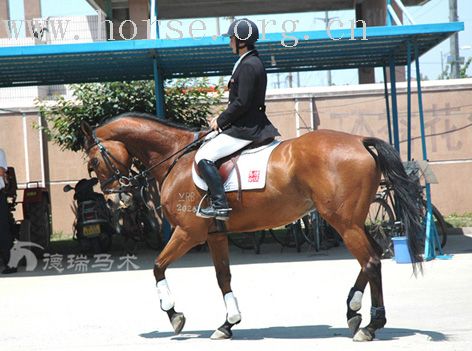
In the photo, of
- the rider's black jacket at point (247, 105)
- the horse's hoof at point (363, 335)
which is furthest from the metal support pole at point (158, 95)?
the horse's hoof at point (363, 335)

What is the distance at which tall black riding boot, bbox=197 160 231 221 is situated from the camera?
749 cm

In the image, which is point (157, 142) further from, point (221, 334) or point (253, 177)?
point (221, 334)

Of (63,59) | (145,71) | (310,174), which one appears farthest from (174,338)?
(145,71)

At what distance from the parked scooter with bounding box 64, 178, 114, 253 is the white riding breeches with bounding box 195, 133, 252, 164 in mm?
6953

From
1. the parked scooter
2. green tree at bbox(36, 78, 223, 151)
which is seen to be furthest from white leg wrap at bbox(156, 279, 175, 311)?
green tree at bbox(36, 78, 223, 151)

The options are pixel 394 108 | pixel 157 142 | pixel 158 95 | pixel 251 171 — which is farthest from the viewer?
pixel 394 108

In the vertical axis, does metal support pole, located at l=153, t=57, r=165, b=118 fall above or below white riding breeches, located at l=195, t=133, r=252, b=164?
above

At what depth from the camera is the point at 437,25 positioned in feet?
40.0

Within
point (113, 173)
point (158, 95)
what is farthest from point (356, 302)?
point (158, 95)

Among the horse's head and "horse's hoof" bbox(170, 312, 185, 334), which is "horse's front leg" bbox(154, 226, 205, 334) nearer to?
"horse's hoof" bbox(170, 312, 185, 334)

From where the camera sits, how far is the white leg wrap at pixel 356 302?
286 inches

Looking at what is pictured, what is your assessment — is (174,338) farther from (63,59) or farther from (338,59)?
(338,59)

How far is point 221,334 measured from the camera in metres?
7.65

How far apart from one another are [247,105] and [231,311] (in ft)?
6.37
